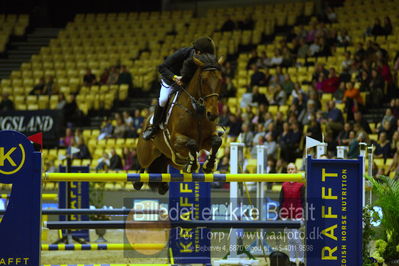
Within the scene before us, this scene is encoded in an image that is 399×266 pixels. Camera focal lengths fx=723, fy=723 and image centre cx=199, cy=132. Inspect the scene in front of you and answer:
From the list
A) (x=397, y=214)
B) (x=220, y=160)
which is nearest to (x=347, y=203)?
(x=397, y=214)

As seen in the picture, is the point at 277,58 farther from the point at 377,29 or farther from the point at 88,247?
the point at 88,247

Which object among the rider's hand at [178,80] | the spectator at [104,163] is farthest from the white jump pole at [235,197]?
the spectator at [104,163]

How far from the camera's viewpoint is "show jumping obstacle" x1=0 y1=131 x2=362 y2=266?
238 inches

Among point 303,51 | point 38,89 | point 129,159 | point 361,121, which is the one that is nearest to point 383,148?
point 361,121

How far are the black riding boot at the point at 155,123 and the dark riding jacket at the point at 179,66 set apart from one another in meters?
0.32

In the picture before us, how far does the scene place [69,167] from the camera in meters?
11.9

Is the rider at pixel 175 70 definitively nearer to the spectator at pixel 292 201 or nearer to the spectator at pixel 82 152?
the spectator at pixel 292 201

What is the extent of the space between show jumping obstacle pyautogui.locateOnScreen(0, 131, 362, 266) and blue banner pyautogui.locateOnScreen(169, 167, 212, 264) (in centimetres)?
222

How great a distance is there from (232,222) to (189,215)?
7.94 feet

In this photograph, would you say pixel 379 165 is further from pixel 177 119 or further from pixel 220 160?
pixel 177 119

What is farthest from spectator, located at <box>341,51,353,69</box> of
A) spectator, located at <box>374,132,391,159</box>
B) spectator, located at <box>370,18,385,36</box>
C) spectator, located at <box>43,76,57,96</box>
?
spectator, located at <box>43,76,57,96</box>

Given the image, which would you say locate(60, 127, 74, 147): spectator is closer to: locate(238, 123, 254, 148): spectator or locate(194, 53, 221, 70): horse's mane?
locate(238, 123, 254, 148): spectator

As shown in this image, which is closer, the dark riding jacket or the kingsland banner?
the dark riding jacket

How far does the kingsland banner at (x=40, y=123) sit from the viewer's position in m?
18.6
